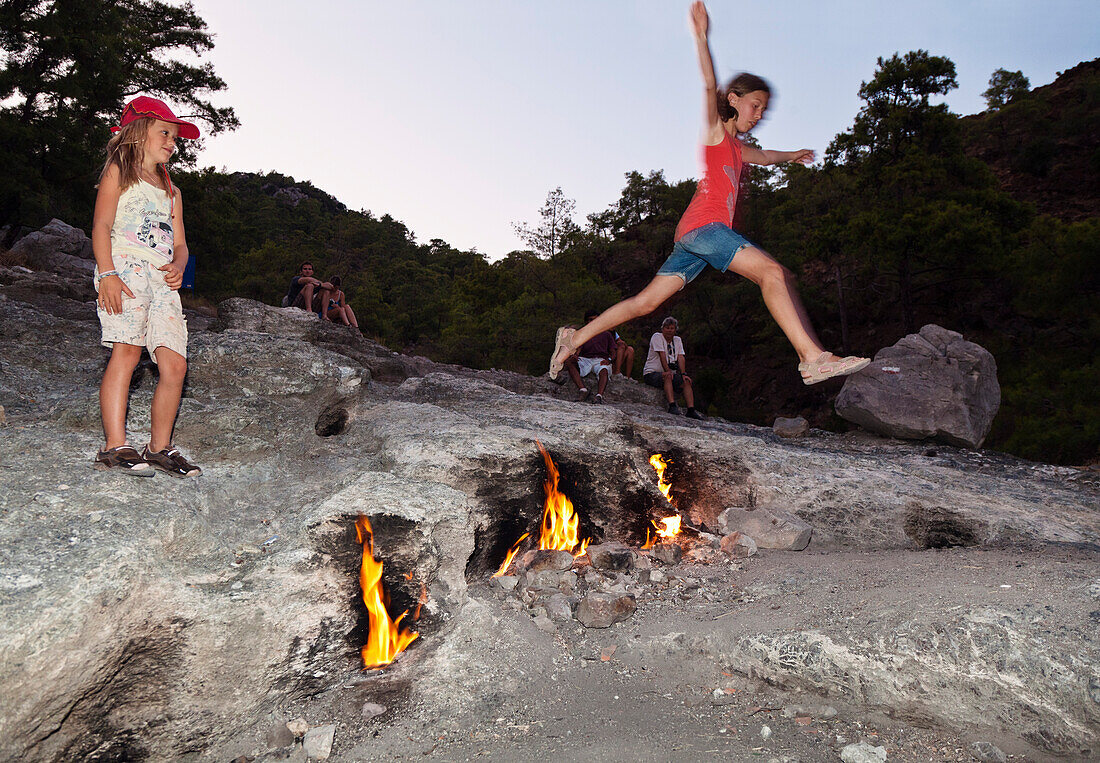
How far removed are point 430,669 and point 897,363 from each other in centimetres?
744

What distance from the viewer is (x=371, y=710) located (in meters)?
2.55

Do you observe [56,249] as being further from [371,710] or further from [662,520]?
[371,710]

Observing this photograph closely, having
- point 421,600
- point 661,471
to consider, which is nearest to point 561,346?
point 661,471

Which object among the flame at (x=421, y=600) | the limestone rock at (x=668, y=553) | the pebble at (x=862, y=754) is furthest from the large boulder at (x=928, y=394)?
the flame at (x=421, y=600)

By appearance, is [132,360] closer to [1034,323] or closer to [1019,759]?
[1019,759]

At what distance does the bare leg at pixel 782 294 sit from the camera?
3.24 m

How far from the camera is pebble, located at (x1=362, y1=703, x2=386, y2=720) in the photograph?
99.5 inches

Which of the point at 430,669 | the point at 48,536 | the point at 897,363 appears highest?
the point at 897,363

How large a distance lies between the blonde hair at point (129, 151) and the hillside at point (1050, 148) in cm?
2852

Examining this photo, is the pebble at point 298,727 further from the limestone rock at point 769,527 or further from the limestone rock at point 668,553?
the limestone rock at point 769,527

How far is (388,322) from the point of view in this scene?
25.1m

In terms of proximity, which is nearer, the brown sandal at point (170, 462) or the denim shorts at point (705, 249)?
the brown sandal at point (170, 462)

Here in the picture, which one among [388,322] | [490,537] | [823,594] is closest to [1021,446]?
[823,594]

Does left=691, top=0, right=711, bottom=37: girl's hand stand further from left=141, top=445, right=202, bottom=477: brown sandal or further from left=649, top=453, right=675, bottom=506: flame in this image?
left=141, top=445, right=202, bottom=477: brown sandal
